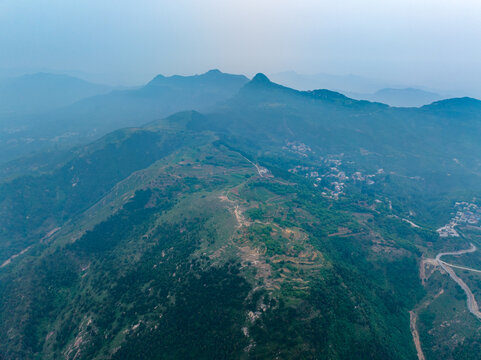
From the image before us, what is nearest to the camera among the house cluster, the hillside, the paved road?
the hillside

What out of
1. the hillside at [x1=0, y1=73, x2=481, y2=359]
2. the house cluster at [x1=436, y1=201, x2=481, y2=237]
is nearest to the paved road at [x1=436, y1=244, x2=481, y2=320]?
the hillside at [x1=0, y1=73, x2=481, y2=359]

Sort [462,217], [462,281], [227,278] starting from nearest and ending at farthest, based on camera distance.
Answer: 1. [227,278]
2. [462,281]
3. [462,217]

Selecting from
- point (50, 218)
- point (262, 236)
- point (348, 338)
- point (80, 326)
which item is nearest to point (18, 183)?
point (50, 218)

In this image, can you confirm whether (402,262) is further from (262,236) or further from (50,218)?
(50,218)

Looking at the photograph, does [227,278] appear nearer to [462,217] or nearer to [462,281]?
[462,281]

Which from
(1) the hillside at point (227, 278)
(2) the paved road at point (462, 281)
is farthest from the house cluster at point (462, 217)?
(2) the paved road at point (462, 281)

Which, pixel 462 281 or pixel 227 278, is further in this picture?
pixel 462 281

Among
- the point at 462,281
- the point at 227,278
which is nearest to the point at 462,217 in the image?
the point at 462,281

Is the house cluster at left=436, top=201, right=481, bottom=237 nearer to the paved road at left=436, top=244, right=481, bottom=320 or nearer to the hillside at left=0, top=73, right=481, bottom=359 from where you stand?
the hillside at left=0, top=73, right=481, bottom=359

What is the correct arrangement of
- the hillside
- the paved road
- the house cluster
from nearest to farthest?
the hillside → the paved road → the house cluster
